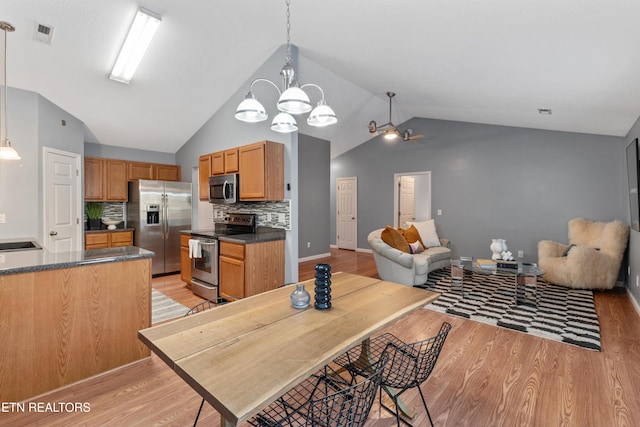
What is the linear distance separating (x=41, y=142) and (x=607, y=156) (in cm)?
806

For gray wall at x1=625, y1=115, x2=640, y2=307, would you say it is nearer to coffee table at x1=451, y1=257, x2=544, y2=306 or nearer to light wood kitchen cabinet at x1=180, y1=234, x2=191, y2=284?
coffee table at x1=451, y1=257, x2=544, y2=306

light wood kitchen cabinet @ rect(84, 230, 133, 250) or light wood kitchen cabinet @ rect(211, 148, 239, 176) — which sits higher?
light wood kitchen cabinet @ rect(211, 148, 239, 176)

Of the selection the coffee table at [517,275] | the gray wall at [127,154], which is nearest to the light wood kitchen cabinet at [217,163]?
the gray wall at [127,154]

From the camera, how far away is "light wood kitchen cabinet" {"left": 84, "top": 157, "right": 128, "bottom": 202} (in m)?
5.07

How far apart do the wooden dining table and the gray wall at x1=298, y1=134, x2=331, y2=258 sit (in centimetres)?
487

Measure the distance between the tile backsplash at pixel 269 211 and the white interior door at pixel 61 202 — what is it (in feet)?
7.04

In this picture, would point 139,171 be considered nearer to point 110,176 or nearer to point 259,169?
point 110,176

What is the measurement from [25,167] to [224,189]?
2.32m

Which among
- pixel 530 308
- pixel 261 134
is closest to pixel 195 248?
pixel 261 134

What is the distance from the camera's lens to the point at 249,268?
11.7 ft

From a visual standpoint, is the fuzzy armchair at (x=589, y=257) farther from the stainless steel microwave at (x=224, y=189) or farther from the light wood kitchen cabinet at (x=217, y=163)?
the light wood kitchen cabinet at (x=217, y=163)

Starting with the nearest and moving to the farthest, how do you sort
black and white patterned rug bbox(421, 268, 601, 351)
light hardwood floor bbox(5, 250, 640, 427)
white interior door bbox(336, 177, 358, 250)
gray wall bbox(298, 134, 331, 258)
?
light hardwood floor bbox(5, 250, 640, 427)
black and white patterned rug bbox(421, 268, 601, 351)
gray wall bbox(298, 134, 331, 258)
white interior door bbox(336, 177, 358, 250)

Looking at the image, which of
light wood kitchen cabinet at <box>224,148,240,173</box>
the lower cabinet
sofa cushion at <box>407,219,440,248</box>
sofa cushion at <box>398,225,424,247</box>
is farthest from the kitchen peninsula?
sofa cushion at <box>407,219,440,248</box>

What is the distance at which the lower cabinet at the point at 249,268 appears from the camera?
356 cm
